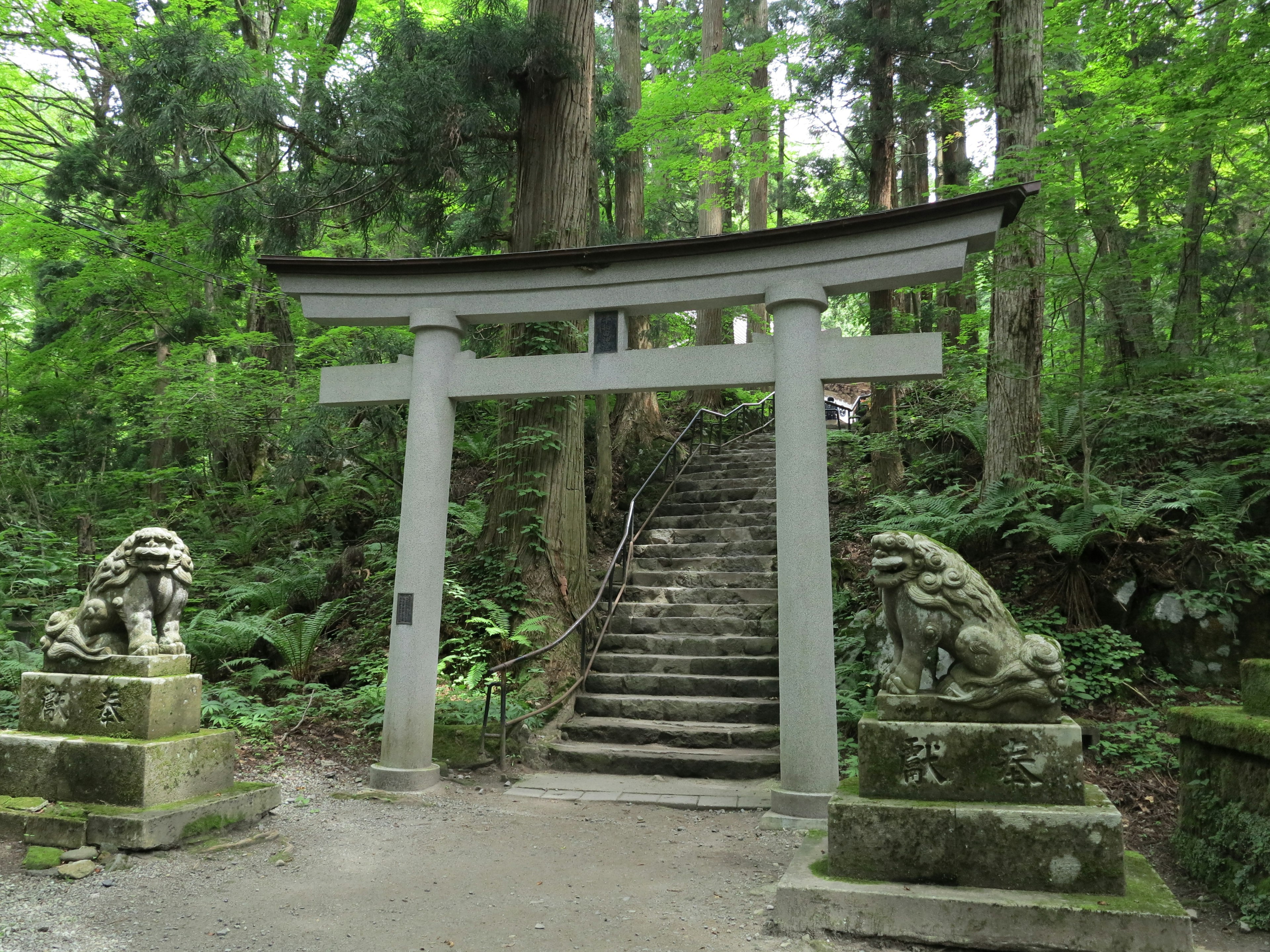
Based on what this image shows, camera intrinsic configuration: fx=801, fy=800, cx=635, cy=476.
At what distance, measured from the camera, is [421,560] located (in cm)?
678

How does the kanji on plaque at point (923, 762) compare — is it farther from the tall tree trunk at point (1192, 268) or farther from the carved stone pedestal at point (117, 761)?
the tall tree trunk at point (1192, 268)

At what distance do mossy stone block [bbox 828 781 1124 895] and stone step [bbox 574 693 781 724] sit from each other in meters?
3.76

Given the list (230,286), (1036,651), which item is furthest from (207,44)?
(1036,651)

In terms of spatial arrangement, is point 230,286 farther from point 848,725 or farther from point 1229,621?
point 1229,621

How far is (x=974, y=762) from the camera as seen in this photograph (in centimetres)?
383

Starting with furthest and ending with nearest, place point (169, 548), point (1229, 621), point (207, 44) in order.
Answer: point (207, 44)
point (1229, 621)
point (169, 548)

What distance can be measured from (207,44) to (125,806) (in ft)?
24.5

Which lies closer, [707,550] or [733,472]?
[707,550]

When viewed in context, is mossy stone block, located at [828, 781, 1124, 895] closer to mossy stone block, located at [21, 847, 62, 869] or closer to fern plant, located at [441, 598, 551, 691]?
mossy stone block, located at [21, 847, 62, 869]

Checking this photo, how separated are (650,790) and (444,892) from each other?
2.55 metres

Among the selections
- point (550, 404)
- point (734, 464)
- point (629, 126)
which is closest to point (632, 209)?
point (629, 126)

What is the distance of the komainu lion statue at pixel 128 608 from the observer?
17.3ft

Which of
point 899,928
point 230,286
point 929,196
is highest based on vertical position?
point 929,196

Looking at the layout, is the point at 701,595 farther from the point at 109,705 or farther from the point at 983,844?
the point at 109,705
